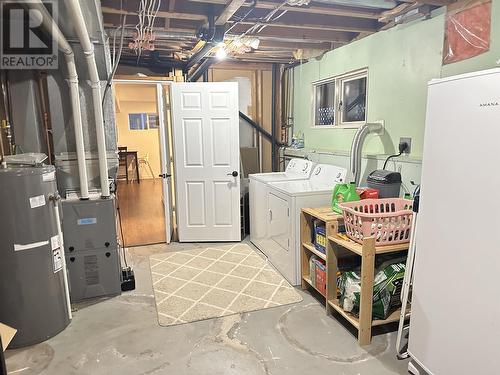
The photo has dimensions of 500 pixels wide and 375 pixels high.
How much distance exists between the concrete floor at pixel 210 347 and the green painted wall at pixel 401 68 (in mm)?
1578

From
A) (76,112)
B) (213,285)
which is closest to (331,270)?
(213,285)

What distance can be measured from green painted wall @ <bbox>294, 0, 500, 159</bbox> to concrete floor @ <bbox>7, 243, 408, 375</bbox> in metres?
1.58

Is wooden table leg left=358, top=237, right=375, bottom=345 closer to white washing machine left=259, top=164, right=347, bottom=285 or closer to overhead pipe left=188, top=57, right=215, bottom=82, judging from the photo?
white washing machine left=259, top=164, right=347, bottom=285

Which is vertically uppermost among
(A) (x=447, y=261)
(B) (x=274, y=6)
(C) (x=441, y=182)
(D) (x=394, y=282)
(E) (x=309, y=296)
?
(B) (x=274, y=6)

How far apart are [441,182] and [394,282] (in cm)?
86

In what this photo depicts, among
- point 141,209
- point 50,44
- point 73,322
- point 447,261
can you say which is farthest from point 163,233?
point 447,261

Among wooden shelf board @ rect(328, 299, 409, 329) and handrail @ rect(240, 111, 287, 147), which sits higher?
handrail @ rect(240, 111, 287, 147)

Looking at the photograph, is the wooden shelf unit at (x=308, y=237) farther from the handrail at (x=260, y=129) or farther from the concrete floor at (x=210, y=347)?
the handrail at (x=260, y=129)

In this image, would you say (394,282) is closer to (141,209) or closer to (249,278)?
(249,278)

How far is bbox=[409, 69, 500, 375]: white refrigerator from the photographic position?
1.46 meters

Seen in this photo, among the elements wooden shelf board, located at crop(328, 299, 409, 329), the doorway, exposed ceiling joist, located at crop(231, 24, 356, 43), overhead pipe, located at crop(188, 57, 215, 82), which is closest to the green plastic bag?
wooden shelf board, located at crop(328, 299, 409, 329)

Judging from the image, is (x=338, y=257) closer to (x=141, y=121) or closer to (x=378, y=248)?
(x=378, y=248)

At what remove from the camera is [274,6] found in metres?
2.69

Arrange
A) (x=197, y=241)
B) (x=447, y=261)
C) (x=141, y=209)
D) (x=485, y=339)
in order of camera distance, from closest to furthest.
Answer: (x=485, y=339), (x=447, y=261), (x=197, y=241), (x=141, y=209)
